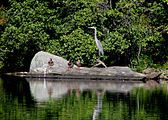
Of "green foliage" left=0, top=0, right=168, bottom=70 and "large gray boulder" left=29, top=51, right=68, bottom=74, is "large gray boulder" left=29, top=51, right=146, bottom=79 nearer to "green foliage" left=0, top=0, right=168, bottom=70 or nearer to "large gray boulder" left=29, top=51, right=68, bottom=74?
"large gray boulder" left=29, top=51, right=68, bottom=74

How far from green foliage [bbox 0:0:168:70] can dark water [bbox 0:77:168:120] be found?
6.35 meters

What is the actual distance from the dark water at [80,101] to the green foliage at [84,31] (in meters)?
6.35

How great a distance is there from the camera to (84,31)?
147 ft

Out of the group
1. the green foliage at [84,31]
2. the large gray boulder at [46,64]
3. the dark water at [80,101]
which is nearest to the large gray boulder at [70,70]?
the large gray boulder at [46,64]

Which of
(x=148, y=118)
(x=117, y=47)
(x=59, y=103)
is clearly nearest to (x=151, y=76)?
(x=117, y=47)

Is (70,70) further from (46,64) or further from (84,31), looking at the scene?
(84,31)

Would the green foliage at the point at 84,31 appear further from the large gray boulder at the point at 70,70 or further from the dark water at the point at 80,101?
the dark water at the point at 80,101

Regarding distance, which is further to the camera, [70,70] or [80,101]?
[70,70]

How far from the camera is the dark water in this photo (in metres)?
22.4

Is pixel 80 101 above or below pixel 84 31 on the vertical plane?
below

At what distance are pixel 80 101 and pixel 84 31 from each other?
60.1 ft

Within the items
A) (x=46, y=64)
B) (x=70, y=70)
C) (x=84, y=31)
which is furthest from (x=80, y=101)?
(x=84, y=31)

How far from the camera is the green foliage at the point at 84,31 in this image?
43719mm

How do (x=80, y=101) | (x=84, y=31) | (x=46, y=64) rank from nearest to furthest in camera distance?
(x=80, y=101) → (x=46, y=64) → (x=84, y=31)
